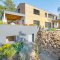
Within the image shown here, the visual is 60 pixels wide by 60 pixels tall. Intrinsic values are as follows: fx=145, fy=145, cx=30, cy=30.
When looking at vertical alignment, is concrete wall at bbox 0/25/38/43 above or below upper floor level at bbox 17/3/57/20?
below

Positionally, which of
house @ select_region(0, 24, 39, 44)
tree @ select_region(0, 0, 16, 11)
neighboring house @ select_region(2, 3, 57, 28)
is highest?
tree @ select_region(0, 0, 16, 11)

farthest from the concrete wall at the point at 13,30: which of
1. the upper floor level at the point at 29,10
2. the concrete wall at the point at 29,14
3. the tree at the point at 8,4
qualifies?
the tree at the point at 8,4

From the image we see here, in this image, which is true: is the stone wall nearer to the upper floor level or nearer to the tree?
the upper floor level

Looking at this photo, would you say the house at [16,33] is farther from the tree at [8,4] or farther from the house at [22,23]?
the tree at [8,4]

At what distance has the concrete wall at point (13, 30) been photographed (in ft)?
61.9

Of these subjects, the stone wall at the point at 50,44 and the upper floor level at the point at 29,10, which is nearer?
the stone wall at the point at 50,44

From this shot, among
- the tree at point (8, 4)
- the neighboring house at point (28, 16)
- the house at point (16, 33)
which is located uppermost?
the tree at point (8, 4)

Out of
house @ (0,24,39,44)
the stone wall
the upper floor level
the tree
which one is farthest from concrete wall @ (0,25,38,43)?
the tree

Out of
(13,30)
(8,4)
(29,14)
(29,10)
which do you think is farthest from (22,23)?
(8,4)

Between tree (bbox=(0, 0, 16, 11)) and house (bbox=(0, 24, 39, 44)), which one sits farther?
tree (bbox=(0, 0, 16, 11))

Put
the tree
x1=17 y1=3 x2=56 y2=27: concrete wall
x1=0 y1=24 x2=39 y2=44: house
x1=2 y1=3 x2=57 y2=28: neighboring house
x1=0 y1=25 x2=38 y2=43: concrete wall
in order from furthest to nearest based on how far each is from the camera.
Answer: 1. the tree
2. x1=17 y1=3 x2=56 y2=27: concrete wall
3. x1=2 y1=3 x2=57 y2=28: neighboring house
4. x1=0 y1=24 x2=39 y2=44: house
5. x1=0 y1=25 x2=38 y2=43: concrete wall

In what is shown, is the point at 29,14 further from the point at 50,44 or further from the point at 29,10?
the point at 50,44

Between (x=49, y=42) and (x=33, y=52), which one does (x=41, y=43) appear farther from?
(x=33, y=52)

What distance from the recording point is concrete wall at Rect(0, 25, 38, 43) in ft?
61.9
